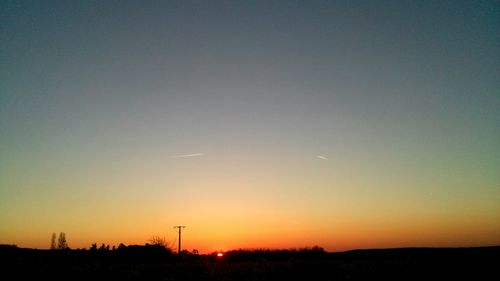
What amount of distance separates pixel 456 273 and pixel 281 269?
818 centimetres

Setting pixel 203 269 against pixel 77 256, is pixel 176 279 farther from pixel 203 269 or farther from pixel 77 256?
pixel 77 256

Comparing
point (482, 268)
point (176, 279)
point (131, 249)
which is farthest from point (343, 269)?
point (131, 249)

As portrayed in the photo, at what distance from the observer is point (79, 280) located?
761 inches

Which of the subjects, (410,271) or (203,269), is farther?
(203,269)

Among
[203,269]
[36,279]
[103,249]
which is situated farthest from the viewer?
[103,249]

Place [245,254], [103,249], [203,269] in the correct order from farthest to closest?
[245,254]
[103,249]
[203,269]

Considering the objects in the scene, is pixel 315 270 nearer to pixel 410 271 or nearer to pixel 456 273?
pixel 410 271

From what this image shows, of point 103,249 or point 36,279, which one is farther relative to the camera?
point 103,249

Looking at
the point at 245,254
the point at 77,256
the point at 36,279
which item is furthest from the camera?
the point at 245,254

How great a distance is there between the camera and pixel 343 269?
21719 millimetres

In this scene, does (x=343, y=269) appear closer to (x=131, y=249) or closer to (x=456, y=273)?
(x=456, y=273)

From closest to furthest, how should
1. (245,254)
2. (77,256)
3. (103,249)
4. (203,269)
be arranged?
(203,269), (77,256), (103,249), (245,254)

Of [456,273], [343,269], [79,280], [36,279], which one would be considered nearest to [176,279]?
[79,280]

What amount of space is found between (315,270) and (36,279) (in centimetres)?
1298
